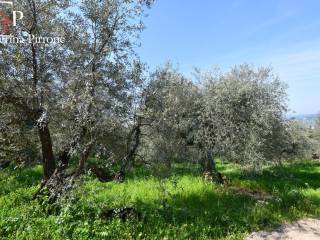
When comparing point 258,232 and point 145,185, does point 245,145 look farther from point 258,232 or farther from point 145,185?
point 258,232

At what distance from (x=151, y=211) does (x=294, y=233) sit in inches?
178

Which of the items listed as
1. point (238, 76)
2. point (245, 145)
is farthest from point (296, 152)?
point (245, 145)

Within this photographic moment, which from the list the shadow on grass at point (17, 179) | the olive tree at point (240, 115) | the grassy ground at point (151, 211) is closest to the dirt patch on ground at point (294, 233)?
the grassy ground at point (151, 211)

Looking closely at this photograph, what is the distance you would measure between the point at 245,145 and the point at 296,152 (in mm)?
17393

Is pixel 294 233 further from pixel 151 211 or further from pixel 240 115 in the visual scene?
pixel 240 115

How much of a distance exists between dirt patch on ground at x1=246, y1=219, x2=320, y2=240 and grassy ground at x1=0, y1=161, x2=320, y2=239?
0.37 m

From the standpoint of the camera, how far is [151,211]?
12.0 metres

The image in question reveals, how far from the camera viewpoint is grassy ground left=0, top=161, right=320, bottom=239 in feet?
31.6

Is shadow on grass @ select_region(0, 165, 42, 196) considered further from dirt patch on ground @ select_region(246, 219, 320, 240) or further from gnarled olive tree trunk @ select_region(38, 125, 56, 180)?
dirt patch on ground @ select_region(246, 219, 320, 240)

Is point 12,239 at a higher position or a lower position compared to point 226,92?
lower

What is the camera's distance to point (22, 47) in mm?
11109

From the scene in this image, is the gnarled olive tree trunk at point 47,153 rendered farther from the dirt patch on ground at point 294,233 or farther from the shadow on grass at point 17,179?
the dirt patch on ground at point 294,233

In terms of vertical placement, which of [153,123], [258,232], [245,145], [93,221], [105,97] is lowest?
[258,232]

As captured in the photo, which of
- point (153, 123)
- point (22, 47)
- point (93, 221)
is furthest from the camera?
point (153, 123)
